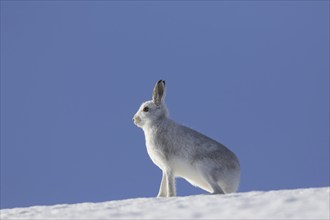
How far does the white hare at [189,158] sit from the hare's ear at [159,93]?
0.06 m

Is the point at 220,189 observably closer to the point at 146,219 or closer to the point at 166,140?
the point at 166,140

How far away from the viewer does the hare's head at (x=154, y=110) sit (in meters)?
12.8

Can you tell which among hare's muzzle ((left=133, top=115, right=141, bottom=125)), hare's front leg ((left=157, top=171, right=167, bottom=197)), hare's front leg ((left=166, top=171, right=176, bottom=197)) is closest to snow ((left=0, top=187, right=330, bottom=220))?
hare's front leg ((left=166, top=171, right=176, bottom=197))

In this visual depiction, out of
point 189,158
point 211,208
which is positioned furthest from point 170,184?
point 211,208

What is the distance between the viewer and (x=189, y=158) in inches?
457

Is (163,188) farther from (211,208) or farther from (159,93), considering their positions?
(211,208)

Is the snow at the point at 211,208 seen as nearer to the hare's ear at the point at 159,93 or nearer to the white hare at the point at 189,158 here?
the white hare at the point at 189,158

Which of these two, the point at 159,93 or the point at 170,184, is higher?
the point at 159,93

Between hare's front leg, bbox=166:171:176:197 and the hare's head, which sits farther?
the hare's head

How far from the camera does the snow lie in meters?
7.78

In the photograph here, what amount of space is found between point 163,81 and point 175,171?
1.94 metres

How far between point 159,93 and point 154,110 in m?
0.36

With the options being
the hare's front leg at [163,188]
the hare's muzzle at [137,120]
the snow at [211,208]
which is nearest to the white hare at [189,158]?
the hare's front leg at [163,188]

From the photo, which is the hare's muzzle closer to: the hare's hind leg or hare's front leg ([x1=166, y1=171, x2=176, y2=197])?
the hare's hind leg
